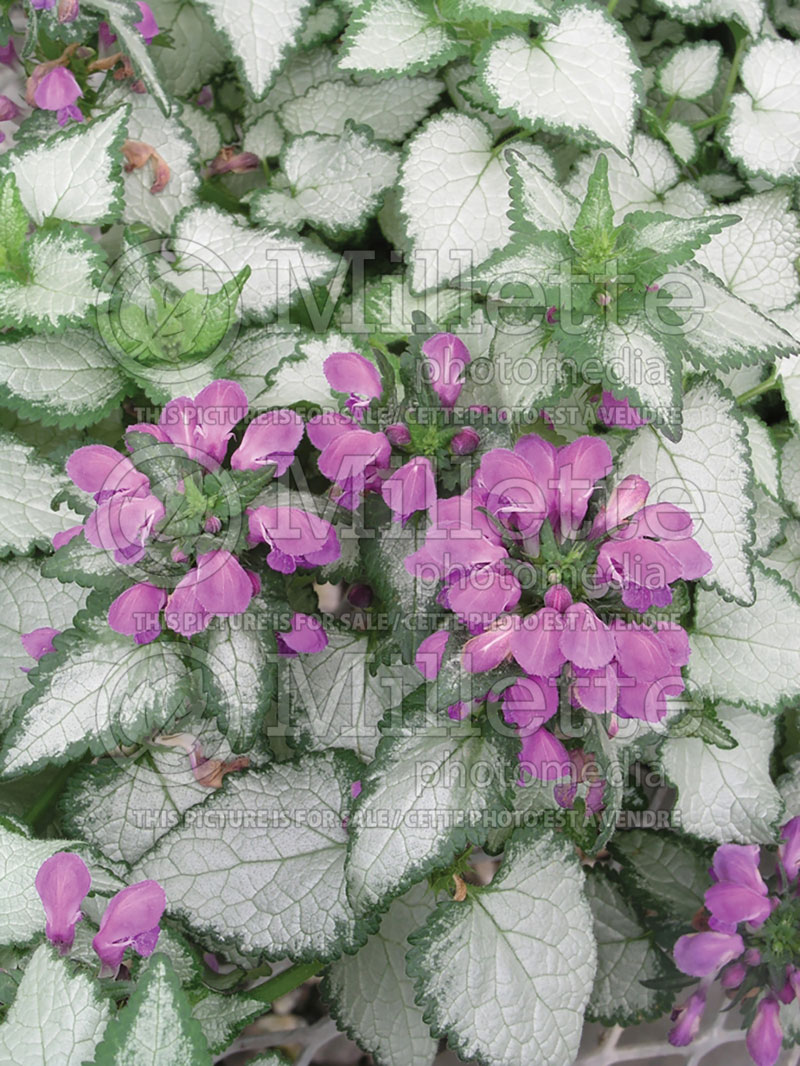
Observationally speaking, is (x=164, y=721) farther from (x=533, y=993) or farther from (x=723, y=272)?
(x=723, y=272)

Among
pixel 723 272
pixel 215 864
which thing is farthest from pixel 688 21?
pixel 215 864

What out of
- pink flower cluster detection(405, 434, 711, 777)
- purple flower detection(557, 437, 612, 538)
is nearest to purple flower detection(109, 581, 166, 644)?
pink flower cluster detection(405, 434, 711, 777)

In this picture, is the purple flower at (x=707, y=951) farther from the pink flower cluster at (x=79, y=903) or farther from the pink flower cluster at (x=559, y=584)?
the pink flower cluster at (x=79, y=903)

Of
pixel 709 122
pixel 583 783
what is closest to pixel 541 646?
pixel 583 783

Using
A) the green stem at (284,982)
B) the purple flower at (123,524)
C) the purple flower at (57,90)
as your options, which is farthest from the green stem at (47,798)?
the purple flower at (57,90)

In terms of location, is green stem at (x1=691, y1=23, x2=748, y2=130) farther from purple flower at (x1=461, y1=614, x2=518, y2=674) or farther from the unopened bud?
purple flower at (x1=461, y1=614, x2=518, y2=674)

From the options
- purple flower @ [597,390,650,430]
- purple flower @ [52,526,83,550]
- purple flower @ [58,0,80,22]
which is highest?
purple flower @ [58,0,80,22]
